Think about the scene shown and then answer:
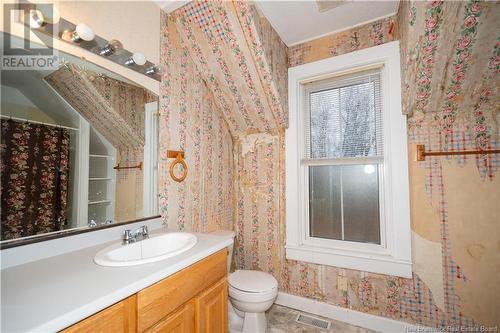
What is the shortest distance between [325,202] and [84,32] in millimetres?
2136

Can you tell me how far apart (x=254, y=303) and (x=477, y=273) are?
1.59 metres

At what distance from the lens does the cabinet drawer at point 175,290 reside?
2.89ft

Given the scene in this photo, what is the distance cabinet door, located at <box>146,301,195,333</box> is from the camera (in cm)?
95

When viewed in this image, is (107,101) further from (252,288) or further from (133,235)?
(252,288)

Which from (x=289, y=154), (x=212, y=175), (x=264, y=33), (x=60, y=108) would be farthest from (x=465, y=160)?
(x=60, y=108)

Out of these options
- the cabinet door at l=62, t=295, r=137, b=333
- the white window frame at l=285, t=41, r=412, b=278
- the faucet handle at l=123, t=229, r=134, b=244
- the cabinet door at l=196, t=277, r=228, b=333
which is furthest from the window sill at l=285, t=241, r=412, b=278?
the cabinet door at l=62, t=295, r=137, b=333

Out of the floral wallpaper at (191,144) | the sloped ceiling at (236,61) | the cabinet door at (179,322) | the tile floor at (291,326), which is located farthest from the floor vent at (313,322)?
the sloped ceiling at (236,61)

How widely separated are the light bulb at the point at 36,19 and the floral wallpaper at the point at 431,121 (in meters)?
0.97

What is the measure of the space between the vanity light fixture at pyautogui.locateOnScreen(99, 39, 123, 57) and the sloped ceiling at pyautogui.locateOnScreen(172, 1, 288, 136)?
66 cm

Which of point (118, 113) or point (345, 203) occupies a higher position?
point (118, 113)

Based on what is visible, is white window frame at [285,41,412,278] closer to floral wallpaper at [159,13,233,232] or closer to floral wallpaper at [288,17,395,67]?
floral wallpaper at [288,17,395,67]

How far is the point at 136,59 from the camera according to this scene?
4.93 ft

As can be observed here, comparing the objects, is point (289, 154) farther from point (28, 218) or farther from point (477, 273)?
point (28, 218)

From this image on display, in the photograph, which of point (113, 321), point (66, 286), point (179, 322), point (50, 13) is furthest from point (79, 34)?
point (179, 322)
